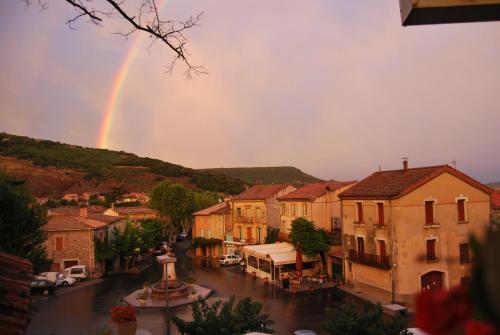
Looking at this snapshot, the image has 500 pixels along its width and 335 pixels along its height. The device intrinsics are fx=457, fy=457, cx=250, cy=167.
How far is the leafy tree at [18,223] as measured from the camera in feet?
51.1

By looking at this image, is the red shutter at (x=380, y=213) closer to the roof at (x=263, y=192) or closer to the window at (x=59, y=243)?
the roof at (x=263, y=192)

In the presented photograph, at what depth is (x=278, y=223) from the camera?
49.9 meters

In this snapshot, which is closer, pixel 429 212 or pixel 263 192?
pixel 429 212

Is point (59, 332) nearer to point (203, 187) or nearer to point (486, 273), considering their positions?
point (486, 273)

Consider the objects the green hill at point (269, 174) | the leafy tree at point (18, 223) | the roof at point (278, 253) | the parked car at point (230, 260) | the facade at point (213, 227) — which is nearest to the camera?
the leafy tree at point (18, 223)

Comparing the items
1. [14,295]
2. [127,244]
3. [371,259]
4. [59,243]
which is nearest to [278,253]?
[371,259]

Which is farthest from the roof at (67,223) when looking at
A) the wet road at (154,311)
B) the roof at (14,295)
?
the roof at (14,295)

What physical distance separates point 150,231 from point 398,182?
3421 centimetres

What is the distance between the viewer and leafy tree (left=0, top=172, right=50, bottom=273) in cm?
1556

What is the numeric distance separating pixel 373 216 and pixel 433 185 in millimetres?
4227

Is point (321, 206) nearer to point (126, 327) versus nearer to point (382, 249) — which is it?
point (382, 249)

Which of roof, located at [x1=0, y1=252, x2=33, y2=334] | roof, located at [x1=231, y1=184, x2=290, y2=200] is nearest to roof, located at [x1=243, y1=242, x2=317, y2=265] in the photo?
roof, located at [x1=231, y1=184, x2=290, y2=200]

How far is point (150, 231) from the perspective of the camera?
181 ft

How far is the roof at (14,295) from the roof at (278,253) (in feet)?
102
